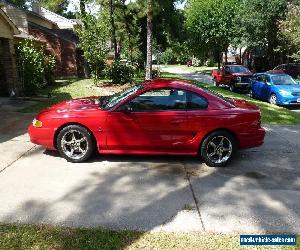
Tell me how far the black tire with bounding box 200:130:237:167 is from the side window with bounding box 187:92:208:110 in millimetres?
565

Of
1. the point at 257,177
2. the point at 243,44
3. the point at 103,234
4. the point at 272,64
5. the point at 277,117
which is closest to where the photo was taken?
the point at 103,234

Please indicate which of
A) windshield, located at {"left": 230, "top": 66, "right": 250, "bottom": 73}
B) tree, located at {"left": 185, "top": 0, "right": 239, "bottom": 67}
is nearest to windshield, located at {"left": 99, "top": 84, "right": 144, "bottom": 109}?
windshield, located at {"left": 230, "top": 66, "right": 250, "bottom": 73}

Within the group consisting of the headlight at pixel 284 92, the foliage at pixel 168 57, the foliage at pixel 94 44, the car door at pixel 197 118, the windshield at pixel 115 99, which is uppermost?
the foliage at pixel 94 44

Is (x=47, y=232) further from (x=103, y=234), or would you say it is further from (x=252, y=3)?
(x=252, y=3)

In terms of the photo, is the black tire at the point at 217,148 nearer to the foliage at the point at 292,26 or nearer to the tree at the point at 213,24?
the foliage at the point at 292,26

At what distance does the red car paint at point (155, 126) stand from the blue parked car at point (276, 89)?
883cm

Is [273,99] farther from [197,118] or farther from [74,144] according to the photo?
[74,144]

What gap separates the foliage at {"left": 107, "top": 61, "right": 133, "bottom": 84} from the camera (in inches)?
733

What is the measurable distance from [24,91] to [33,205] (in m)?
10.7

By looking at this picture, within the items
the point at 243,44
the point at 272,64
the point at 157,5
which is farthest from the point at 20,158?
the point at 272,64

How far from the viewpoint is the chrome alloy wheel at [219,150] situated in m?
6.58

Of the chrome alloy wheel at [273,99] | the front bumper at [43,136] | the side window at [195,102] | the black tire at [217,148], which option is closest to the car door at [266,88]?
the chrome alloy wheel at [273,99]

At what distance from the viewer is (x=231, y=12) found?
3853cm

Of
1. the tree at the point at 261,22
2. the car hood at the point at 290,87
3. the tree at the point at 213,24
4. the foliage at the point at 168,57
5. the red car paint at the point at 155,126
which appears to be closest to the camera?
the red car paint at the point at 155,126
